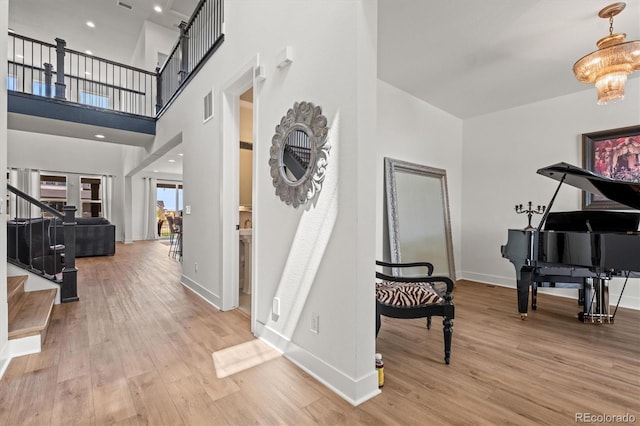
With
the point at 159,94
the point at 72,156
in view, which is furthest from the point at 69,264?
the point at 72,156

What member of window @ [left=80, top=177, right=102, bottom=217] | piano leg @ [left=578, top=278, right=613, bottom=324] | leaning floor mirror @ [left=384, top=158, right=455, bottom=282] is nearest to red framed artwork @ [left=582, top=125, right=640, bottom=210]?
piano leg @ [left=578, top=278, right=613, bottom=324]

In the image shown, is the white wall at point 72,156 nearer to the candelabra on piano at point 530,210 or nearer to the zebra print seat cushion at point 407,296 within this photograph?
the zebra print seat cushion at point 407,296

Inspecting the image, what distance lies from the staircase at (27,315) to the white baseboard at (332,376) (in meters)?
1.92

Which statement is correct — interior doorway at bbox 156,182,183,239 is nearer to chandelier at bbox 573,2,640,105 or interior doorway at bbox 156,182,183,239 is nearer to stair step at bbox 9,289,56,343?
stair step at bbox 9,289,56,343

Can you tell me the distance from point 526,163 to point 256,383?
463 centimetres

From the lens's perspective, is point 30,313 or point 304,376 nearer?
point 304,376

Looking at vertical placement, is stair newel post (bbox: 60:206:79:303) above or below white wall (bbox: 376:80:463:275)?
below

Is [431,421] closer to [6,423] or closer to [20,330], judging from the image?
[6,423]

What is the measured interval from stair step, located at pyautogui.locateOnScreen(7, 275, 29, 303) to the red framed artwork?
6.64 m

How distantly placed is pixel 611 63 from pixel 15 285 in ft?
19.2

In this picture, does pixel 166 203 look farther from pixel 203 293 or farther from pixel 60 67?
pixel 203 293

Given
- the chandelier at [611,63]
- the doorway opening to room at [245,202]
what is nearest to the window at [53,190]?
the doorway opening to room at [245,202]

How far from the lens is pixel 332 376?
5.93 feet

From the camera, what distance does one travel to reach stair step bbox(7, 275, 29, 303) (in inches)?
112
